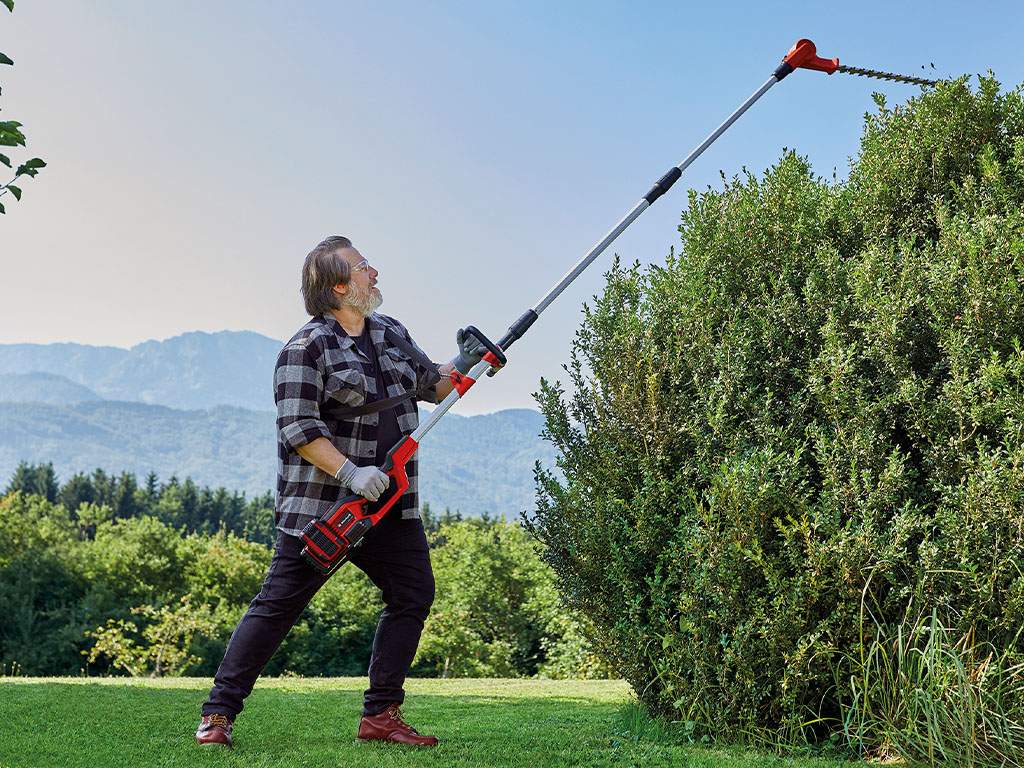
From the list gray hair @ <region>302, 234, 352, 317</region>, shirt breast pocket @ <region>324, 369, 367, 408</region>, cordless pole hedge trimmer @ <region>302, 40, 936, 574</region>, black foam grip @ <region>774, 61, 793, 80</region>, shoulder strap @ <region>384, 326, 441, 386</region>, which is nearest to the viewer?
cordless pole hedge trimmer @ <region>302, 40, 936, 574</region>

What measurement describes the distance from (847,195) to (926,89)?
70 cm

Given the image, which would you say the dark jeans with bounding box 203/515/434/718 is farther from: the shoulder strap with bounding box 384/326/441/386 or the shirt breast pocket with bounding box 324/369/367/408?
the shoulder strap with bounding box 384/326/441/386

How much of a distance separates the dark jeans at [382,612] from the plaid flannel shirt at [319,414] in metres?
0.14

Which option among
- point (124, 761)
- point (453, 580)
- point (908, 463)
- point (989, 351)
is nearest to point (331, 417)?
point (124, 761)

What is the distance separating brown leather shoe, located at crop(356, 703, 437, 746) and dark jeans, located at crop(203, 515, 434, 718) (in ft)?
0.12

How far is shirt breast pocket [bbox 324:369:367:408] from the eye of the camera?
389 centimetres

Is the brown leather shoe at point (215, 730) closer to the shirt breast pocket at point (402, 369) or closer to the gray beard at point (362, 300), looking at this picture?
the shirt breast pocket at point (402, 369)

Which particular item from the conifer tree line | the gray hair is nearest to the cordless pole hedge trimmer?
the gray hair

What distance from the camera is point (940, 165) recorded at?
437 centimetres

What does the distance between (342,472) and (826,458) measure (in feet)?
6.34

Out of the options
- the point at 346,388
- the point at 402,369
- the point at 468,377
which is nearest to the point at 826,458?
the point at 468,377

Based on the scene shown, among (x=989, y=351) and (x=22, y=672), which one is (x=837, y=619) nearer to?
(x=989, y=351)

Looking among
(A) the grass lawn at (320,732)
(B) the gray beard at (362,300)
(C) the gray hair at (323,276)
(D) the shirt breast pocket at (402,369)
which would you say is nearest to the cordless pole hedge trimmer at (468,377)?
(D) the shirt breast pocket at (402,369)

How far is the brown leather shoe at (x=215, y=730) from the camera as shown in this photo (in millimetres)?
3740
